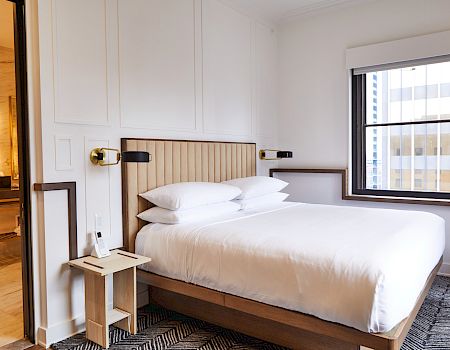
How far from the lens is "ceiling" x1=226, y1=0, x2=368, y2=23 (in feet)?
12.6

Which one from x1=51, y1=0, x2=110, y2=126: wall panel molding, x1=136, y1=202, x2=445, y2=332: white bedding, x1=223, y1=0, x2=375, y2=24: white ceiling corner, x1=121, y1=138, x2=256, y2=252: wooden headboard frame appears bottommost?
x1=136, y1=202, x2=445, y2=332: white bedding

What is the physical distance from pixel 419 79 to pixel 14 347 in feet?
12.9

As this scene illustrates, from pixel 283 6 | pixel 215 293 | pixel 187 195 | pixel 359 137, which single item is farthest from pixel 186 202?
pixel 283 6

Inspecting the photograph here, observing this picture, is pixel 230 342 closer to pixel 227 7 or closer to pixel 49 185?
pixel 49 185

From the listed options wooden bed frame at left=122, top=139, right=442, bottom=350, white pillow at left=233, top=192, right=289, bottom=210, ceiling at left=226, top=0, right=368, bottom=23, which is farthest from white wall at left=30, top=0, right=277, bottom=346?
white pillow at left=233, top=192, right=289, bottom=210

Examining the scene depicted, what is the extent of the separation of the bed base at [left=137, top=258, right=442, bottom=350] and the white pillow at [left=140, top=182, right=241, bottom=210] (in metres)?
0.50

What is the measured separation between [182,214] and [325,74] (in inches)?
97.5

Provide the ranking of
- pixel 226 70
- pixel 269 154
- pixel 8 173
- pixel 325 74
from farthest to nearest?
pixel 8 173 < pixel 269 154 < pixel 325 74 < pixel 226 70

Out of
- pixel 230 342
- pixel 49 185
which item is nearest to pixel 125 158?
pixel 49 185

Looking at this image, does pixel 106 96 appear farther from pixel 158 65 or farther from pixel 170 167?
pixel 170 167

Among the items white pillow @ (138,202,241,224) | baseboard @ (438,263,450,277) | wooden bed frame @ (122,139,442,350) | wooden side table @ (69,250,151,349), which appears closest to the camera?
wooden bed frame @ (122,139,442,350)

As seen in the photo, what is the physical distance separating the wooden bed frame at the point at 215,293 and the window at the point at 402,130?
3.93 ft

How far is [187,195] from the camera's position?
8.73 ft

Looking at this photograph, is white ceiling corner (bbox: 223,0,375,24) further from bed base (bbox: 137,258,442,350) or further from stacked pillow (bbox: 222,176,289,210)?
bed base (bbox: 137,258,442,350)
